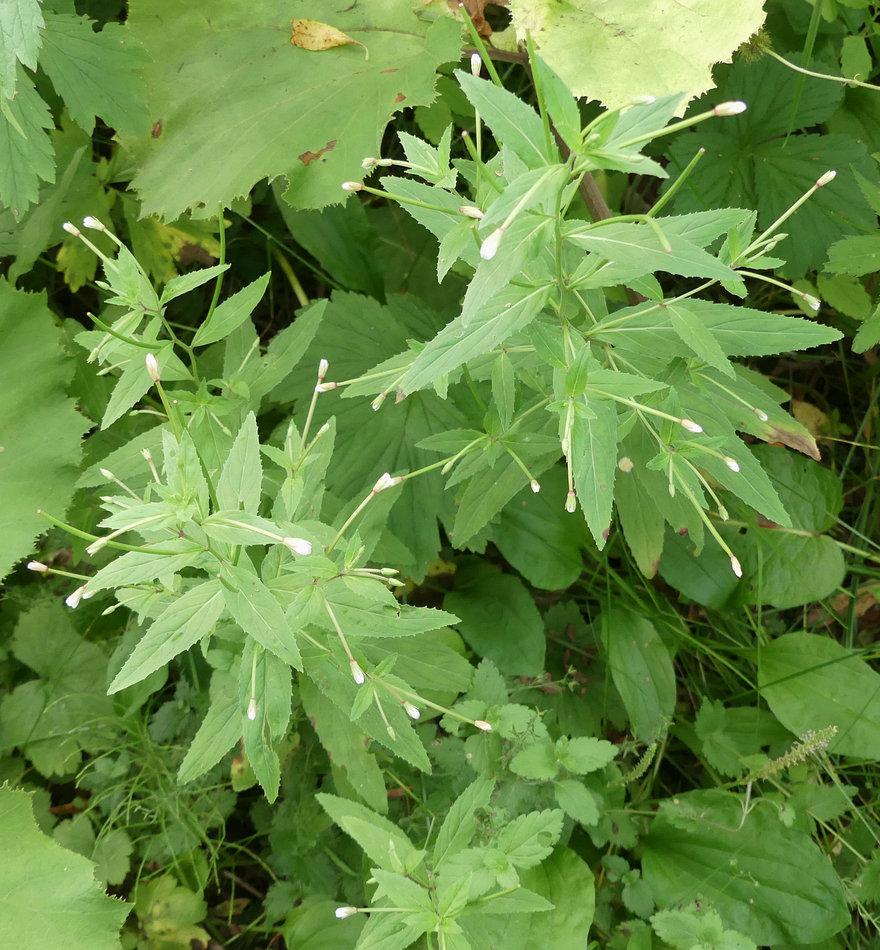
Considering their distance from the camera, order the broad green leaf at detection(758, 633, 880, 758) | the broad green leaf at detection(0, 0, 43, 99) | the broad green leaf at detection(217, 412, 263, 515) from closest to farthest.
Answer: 1. the broad green leaf at detection(217, 412, 263, 515)
2. the broad green leaf at detection(0, 0, 43, 99)
3. the broad green leaf at detection(758, 633, 880, 758)

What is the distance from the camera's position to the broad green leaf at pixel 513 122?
3.26 feet

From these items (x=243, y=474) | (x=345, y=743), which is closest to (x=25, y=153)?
(x=243, y=474)

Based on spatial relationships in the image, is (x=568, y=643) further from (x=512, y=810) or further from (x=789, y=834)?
(x=789, y=834)

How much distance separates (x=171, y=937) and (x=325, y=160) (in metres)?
2.01

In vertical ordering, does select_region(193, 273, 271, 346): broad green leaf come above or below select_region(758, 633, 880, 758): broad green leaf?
above

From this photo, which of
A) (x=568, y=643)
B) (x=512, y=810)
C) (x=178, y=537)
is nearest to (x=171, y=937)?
(x=512, y=810)

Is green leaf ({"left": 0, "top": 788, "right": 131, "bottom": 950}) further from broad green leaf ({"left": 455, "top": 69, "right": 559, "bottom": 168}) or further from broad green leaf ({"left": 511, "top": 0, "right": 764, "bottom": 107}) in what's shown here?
broad green leaf ({"left": 511, "top": 0, "right": 764, "bottom": 107})

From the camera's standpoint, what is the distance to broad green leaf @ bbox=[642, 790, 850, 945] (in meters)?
1.99

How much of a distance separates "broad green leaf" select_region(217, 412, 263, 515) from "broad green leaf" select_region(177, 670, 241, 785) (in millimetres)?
438

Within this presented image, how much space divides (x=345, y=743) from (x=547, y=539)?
85 cm

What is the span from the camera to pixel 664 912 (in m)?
1.91

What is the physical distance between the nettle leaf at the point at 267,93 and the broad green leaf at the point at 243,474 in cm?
70

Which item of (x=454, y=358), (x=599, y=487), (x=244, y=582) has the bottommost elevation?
(x=599, y=487)

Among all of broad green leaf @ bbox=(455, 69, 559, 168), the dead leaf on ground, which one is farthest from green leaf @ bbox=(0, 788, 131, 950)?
the dead leaf on ground
